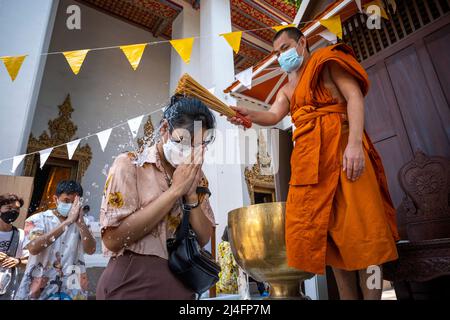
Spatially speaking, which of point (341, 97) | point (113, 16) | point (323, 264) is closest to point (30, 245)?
point (323, 264)

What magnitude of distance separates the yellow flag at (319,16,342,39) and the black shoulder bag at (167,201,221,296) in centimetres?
239

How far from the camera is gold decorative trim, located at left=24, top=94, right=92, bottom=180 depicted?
199 inches

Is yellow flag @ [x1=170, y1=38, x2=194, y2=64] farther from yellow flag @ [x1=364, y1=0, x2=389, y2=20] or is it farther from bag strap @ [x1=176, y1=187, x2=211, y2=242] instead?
bag strap @ [x1=176, y1=187, x2=211, y2=242]

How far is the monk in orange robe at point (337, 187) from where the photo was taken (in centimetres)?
95

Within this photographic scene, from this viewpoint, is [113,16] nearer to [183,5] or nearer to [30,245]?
[183,5]

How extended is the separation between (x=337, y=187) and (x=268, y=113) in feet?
1.89

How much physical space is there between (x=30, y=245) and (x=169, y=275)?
5.89ft

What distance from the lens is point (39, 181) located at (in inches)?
195

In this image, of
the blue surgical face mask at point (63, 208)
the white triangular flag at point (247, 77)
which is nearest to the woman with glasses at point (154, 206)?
the blue surgical face mask at point (63, 208)

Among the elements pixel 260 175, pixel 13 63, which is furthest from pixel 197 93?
pixel 260 175

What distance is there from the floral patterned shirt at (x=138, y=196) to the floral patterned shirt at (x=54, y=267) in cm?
159

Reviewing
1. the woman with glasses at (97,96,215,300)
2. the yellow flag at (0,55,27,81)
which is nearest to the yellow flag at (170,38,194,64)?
the yellow flag at (0,55,27,81)

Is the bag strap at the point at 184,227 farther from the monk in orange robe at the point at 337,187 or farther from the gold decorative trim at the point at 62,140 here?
the gold decorative trim at the point at 62,140

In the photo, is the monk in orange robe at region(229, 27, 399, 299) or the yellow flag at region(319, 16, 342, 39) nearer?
the monk in orange robe at region(229, 27, 399, 299)
